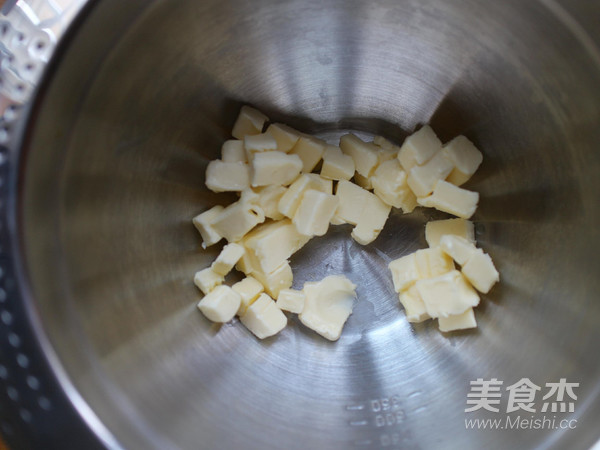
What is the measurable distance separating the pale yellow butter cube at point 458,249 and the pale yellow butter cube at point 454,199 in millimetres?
90

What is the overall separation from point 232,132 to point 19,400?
949mm

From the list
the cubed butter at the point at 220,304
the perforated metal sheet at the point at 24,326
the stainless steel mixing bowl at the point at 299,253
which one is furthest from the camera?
the cubed butter at the point at 220,304

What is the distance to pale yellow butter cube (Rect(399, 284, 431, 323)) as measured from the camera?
5.31 ft

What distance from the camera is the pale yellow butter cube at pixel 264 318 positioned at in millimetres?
1574

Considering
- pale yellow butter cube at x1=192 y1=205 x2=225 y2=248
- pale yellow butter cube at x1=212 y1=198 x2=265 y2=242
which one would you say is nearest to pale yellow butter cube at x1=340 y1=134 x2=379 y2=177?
pale yellow butter cube at x1=212 y1=198 x2=265 y2=242

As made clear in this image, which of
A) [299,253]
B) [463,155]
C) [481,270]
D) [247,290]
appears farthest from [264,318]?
[463,155]

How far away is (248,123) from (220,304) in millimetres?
557

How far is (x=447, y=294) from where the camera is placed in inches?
60.9

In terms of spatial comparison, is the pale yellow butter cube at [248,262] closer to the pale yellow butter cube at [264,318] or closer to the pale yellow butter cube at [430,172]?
the pale yellow butter cube at [264,318]

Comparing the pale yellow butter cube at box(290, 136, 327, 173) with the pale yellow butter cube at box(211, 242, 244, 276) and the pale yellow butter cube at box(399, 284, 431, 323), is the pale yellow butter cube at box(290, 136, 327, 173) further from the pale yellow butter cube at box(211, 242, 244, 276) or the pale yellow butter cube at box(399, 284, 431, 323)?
the pale yellow butter cube at box(399, 284, 431, 323)

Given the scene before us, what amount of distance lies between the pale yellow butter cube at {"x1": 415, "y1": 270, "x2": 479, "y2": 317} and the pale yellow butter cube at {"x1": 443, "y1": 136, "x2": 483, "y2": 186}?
316 millimetres

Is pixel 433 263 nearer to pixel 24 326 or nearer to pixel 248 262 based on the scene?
pixel 248 262

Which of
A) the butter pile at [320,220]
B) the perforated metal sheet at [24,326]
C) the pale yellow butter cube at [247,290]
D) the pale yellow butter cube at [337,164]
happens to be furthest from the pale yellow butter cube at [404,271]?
the perforated metal sheet at [24,326]

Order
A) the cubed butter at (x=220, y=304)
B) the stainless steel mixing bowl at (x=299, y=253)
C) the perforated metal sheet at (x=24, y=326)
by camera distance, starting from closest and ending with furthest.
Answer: the perforated metal sheet at (x=24, y=326) < the stainless steel mixing bowl at (x=299, y=253) < the cubed butter at (x=220, y=304)
